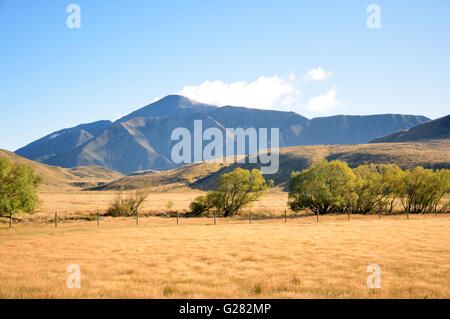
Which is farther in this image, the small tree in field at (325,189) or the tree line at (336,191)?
the tree line at (336,191)

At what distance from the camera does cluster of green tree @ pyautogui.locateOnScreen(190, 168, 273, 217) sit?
49312 mm

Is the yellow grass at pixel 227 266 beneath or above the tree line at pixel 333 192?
beneath

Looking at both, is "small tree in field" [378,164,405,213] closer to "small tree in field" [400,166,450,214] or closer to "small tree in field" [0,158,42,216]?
"small tree in field" [400,166,450,214]

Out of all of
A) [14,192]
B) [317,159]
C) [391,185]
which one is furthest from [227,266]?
[317,159]

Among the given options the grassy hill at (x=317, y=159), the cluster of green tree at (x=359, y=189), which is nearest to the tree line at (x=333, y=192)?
the cluster of green tree at (x=359, y=189)

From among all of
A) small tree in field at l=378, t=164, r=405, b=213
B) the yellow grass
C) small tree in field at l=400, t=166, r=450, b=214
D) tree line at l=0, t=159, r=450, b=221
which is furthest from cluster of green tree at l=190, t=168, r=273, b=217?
the yellow grass

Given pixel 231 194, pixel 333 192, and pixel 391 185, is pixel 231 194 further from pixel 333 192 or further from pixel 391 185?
pixel 391 185

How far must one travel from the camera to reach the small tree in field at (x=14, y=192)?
34.1 meters

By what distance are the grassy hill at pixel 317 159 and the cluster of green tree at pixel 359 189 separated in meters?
77.9

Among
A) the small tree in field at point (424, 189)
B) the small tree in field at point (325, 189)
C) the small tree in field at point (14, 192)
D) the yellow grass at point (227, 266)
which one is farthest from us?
the small tree in field at point (424, 189)

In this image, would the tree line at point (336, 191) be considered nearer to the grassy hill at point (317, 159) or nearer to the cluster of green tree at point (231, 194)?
the cluster of green tree at point (231, 194)

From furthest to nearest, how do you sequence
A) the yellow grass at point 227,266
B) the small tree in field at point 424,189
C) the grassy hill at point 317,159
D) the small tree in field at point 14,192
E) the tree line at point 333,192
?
1. the grassy hill at point 317,159
2. the small tree in field at point 424,189
3. the tree line at point 333,192
4. the small tree in field at point 14,192
5. the yellow grass at point 227,266

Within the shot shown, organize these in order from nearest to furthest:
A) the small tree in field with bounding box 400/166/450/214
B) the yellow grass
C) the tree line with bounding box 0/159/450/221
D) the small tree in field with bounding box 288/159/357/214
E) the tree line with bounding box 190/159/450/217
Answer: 1. the yellow grass
2. the small tree in field with bounding box 288/159/357/214
3. the tree line with bounding box 0/159/450/221
4. the tree line with bounding box 190/159/450/217
5. the small tree in field with bounding box 400/166/450/214
